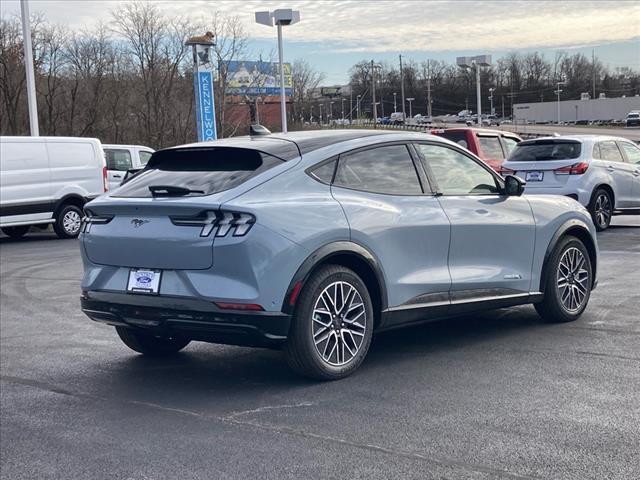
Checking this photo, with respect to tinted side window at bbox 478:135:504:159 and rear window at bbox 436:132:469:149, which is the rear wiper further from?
tinted side window at bbox 478:135:504:159

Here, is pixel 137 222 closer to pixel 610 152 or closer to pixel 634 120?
pixel 610 152

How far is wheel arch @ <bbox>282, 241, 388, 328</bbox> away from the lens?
5207 mm

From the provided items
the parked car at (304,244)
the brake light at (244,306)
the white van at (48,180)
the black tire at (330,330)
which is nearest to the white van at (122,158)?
the white van at (48,180)

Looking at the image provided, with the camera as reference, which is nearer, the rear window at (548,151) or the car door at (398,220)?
the car door at (398,220)

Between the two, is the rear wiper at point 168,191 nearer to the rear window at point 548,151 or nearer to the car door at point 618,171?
the rear window at point 548,151

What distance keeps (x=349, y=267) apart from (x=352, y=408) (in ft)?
3.45

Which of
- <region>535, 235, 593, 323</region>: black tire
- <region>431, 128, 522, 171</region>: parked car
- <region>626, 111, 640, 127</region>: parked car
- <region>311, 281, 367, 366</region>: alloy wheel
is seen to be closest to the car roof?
<region>311, 281, 367, 366</region>: alloy wheel

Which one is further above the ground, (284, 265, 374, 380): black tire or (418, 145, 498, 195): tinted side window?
(418, 145, 498, 195): tinted side window

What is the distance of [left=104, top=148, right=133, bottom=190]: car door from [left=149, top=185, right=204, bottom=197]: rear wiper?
17740 mm

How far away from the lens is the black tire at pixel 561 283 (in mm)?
7043

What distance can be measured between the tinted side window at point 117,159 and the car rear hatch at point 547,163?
38.8ft

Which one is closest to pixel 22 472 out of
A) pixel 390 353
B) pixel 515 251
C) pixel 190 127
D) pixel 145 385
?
pixel 145 385

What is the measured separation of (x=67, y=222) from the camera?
60.1 feet

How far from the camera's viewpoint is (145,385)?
5805 mm
